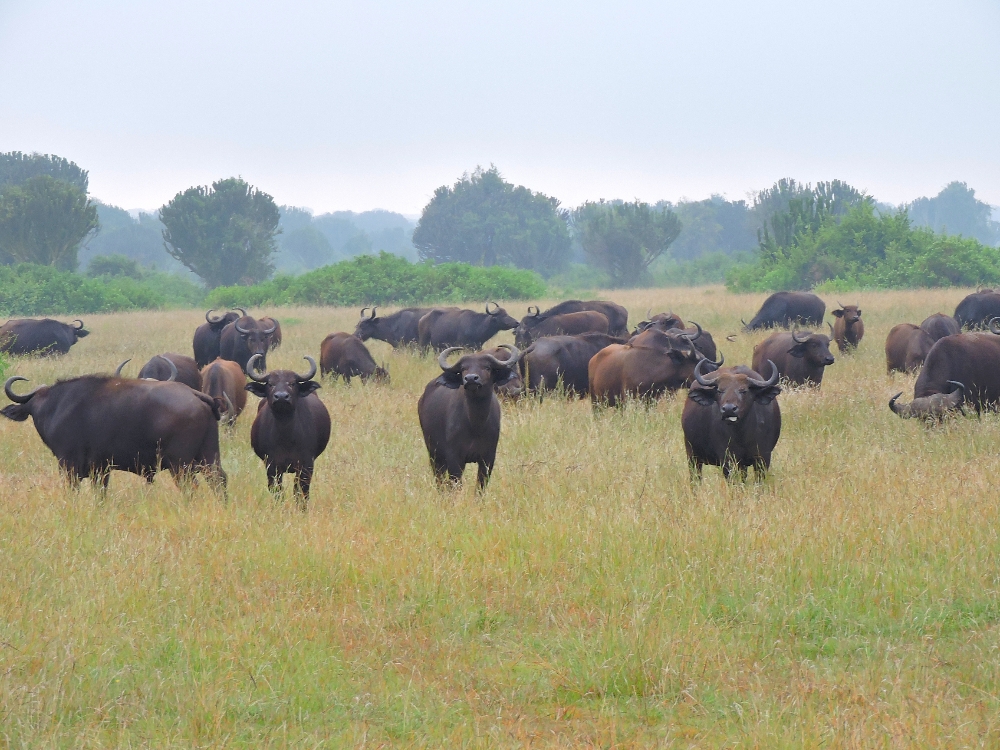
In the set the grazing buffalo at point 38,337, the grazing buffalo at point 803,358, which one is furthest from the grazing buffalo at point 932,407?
the grazing buffalo at point 38,337

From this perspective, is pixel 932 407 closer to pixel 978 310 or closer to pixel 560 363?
pixel 560 363

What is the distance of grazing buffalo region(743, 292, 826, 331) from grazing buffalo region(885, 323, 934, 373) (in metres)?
7.71

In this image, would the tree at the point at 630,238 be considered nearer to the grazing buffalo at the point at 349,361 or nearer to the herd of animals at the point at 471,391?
the herd of animals at the point at 471,391

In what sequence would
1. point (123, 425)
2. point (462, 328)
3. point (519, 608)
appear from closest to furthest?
1. point (519, 608)
2. point (123, 425)
3. point (462, 328)

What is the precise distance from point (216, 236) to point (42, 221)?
1192 cm

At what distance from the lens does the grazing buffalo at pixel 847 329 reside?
1855 centimetres

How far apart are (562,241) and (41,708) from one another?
8395 cm

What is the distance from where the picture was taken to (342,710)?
460 cm

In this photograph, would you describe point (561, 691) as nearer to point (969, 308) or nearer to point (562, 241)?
point (969, 308)

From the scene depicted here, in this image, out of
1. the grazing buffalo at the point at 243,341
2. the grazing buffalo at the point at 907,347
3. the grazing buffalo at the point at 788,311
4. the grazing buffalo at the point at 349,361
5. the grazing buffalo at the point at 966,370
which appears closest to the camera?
the grazing buffalo at the point at 966,370

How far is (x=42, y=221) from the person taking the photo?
5700cm

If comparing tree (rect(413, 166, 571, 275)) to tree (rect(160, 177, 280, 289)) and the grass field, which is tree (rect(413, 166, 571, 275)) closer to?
tree (rect(160, 177, 280, 289))

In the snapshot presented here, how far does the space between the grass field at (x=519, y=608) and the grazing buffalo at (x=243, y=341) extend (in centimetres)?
774

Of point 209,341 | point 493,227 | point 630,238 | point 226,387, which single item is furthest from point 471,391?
point 493,227
